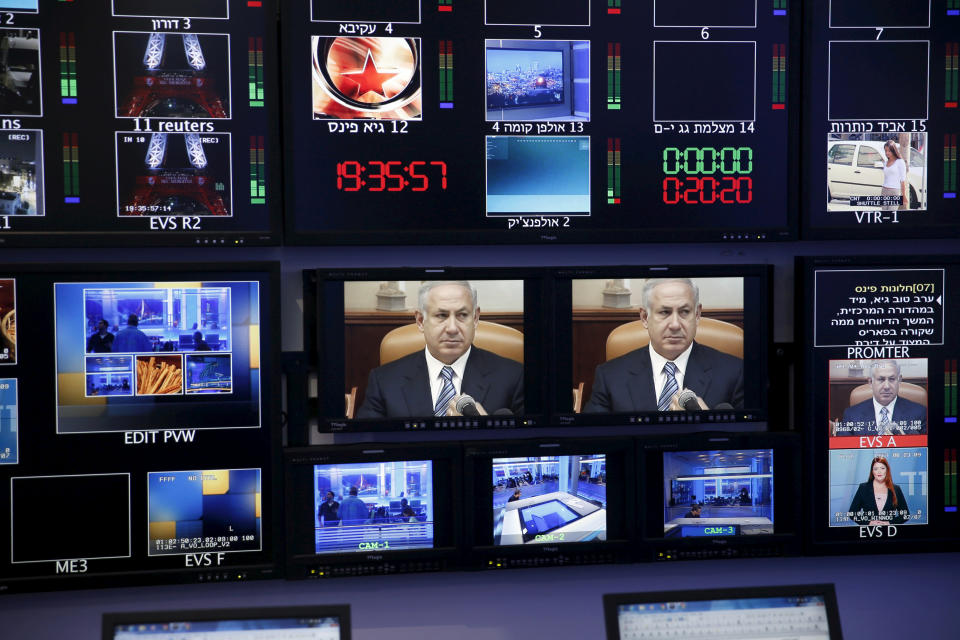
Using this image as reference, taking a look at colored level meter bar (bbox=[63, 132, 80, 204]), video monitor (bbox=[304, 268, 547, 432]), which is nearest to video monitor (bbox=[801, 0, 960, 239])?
video monitor (bbox=[304, 268, 547, 432])

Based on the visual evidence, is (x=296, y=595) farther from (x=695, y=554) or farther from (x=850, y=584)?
(x=850, y=584)

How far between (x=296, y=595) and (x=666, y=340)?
133 centimetres

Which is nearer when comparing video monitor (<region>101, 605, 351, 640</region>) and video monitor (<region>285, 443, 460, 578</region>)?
video monitor (<region>101, 605, 351, 640</region>)

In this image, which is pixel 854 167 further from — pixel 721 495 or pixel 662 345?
pixel 721 495

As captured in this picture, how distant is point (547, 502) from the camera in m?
2.78

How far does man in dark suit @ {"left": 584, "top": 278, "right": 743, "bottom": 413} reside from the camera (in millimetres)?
2783

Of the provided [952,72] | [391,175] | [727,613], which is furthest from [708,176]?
[727,613]

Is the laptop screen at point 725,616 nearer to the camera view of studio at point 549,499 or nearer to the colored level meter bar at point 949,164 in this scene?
the camera view of studio at point 549,499

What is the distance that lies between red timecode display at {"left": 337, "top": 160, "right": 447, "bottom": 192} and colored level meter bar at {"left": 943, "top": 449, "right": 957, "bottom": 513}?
5.70 ft

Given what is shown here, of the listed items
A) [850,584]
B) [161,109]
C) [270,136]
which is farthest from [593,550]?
[161,109]

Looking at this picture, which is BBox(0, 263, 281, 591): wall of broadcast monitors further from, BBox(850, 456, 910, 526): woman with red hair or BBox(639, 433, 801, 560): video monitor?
BBox(850, 456, 910, 526): woman with red hair

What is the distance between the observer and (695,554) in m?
2.80

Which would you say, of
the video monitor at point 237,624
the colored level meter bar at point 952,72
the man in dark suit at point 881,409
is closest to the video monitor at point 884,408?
the man in dark suit at point 881,409

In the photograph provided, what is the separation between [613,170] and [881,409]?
3.61ft
